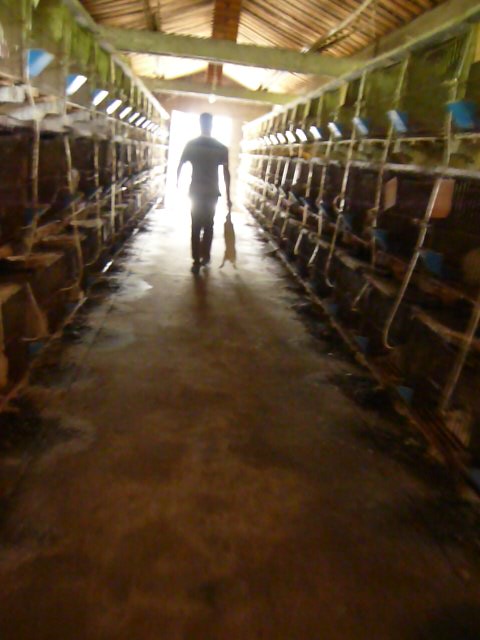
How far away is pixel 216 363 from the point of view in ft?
12.9

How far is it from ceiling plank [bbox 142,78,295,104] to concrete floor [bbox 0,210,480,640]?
37.6 ft

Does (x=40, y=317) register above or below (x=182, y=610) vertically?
above

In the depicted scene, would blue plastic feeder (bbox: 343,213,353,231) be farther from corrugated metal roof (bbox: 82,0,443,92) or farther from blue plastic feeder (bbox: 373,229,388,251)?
corrugated metal roof (bbox: 82,0,443,92)

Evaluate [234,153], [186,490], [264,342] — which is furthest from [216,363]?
[234,153]

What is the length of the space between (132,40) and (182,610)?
7746 mm

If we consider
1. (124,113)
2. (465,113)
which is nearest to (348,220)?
(465,113)

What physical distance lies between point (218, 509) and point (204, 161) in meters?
5.19

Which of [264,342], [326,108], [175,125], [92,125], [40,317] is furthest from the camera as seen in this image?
[175,125]

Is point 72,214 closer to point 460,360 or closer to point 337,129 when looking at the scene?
point 337,129

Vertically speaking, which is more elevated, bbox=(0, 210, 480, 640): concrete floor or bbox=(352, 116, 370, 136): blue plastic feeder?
bbox=(352, 116, 370, 136): blue plastic feeder

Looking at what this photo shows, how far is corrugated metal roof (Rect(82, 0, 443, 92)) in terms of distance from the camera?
6.84m

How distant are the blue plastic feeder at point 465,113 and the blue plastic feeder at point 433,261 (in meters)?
0.71

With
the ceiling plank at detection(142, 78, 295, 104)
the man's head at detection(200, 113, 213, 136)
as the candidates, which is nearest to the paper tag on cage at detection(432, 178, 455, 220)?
the man's head at detection(200, 113, 213, 136)

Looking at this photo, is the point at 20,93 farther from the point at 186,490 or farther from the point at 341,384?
the point at 341,384
